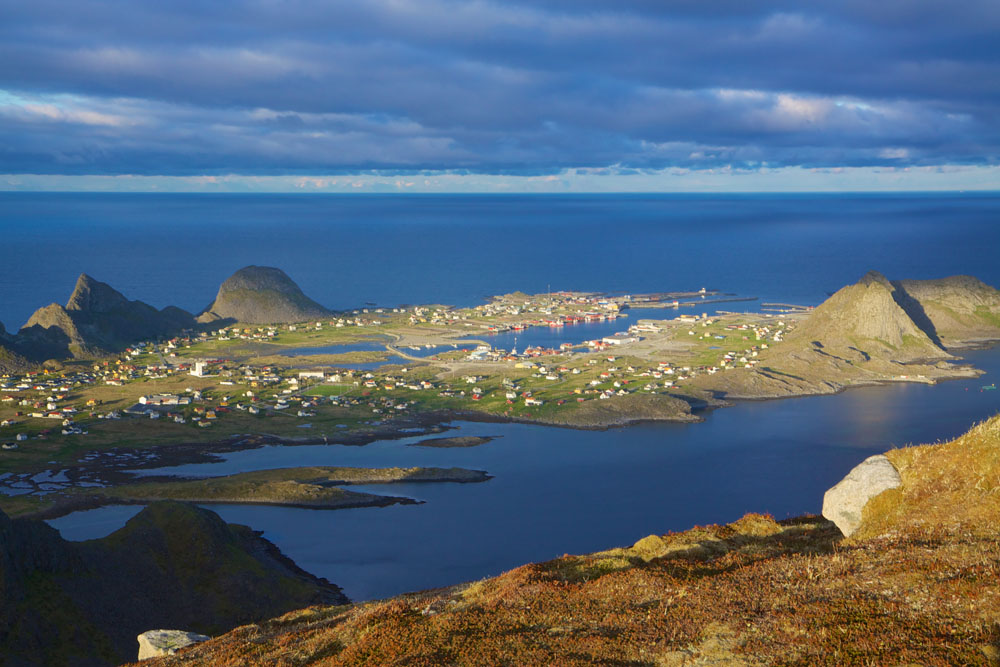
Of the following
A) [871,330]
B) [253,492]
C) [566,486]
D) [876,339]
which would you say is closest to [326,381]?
[253,492]

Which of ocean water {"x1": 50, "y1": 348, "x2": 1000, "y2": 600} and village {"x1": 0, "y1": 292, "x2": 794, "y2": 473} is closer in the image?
ocean water {"x1": 50, "y1": 348, "x2": 1000, "y2": 600}

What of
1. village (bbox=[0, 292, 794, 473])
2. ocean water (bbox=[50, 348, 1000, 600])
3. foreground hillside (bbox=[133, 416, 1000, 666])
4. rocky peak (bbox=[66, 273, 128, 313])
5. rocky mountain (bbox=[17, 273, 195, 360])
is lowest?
ocean water (bbox=[50, 348, 1000, 600])

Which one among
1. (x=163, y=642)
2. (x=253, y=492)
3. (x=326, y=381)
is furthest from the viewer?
(x=326, y=381)

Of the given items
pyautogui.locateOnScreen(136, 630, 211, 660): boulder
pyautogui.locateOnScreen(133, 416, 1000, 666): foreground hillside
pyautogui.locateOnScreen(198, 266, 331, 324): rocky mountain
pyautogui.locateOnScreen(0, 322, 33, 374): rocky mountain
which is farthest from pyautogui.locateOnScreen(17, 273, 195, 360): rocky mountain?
pyautogui.locateOnScreen(133, 416, 1000, 666): foreground hillside

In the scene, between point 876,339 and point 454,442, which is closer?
point 454,442

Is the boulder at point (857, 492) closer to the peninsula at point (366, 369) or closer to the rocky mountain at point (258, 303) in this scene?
the peninsula at point (366, 369)

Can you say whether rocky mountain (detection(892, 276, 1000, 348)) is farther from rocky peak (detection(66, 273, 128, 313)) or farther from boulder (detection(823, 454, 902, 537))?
rocky peak (detection(66, 273, 128, 313))

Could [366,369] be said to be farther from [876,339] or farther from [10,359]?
[876,339]

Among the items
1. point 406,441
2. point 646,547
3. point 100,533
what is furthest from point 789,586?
point 406,441
